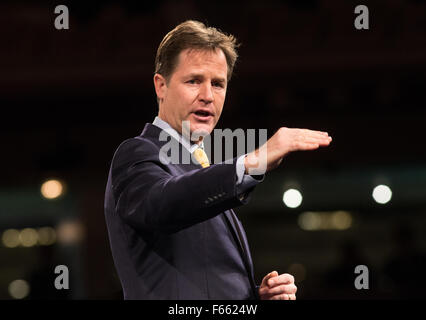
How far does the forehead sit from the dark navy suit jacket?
201 millimetres

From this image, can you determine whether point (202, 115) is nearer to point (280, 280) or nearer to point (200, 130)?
point (200, 130)

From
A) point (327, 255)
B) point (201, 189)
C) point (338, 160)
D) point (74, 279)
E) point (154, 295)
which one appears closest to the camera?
point (201, 189)

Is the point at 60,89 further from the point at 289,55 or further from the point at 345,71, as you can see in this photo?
the point at 345,71

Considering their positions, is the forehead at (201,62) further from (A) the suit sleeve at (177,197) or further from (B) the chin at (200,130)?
(A) the suit sleeve at (177,197)

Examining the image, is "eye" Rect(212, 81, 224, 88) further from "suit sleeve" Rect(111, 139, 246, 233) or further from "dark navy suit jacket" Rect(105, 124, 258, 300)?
"suit sleeve" Rect(111, 139, 246, 233)

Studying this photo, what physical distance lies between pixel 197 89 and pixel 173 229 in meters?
0.44

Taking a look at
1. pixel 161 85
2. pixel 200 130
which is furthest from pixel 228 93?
pixel 200 130

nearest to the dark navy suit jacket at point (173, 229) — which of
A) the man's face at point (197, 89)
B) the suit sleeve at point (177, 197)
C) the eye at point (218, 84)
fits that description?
the suit sleeve at point (177, 197)

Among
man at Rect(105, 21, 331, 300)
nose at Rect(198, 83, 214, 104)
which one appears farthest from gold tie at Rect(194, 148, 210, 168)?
nose at Rect(198, 83, 214, 104)

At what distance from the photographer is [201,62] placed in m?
1.60

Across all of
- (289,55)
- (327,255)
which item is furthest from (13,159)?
(327,255)

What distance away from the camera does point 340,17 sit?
5887mm

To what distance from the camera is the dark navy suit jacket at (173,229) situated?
4.14 feet
